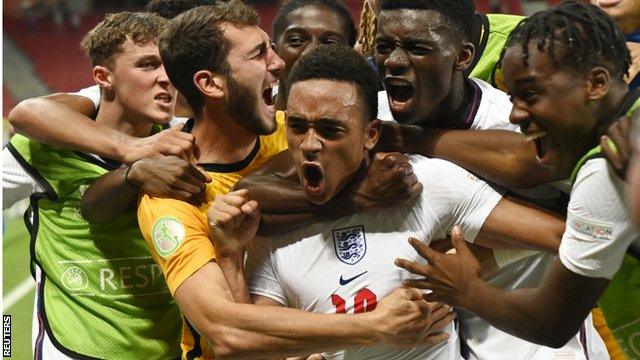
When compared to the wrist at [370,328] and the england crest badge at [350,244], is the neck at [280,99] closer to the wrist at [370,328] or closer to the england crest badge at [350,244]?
the england crest badge at [350,244]

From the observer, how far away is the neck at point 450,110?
13.2 ft

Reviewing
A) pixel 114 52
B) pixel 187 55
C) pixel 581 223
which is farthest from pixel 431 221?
pixel 114 52

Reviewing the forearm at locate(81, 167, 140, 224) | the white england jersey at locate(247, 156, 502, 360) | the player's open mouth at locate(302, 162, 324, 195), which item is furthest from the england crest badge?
the forearm at locate(81, 167, 140, 224)

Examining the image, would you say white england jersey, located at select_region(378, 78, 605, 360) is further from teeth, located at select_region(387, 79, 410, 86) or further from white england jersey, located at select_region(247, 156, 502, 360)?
white england jersey, located at select_region(247, 156, 502, 360)

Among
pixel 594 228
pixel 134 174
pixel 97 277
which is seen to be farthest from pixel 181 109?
pixel 594 228

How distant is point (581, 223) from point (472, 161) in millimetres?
623

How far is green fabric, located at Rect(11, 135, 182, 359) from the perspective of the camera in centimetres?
447

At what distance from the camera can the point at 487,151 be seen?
12.3 feet

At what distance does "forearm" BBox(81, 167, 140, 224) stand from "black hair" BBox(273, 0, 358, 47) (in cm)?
150

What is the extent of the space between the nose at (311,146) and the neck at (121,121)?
1219 millimetres

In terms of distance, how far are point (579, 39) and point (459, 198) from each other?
68 centimetres

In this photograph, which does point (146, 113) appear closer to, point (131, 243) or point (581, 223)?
point (131, 243)

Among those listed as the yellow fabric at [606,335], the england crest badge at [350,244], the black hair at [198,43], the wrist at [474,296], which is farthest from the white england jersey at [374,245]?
the yellow fabric at [606,335]

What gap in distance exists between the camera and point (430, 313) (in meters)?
3.56
